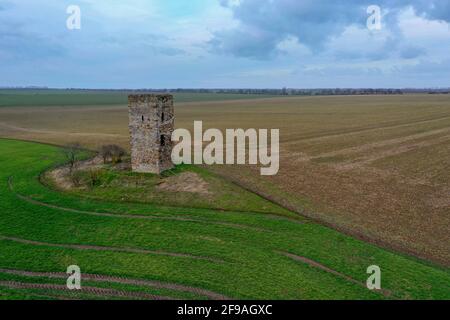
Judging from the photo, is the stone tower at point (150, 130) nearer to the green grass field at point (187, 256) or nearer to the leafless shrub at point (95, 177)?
the leafless shrub at point (95, 177)

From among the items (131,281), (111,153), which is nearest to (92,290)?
(131,281)

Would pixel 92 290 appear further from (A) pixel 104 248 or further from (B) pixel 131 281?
(A) pixel 104 248

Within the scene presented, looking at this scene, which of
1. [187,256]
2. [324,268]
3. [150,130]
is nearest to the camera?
[324,268]

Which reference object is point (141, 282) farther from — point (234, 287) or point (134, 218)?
point (134, 218)

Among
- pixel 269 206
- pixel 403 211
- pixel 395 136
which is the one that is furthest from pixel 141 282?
pixel 395 136

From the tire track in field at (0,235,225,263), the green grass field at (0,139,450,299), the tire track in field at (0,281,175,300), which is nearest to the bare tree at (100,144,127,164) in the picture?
the green grass field at (0,139,450,299)

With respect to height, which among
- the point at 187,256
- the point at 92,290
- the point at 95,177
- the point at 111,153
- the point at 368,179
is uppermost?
the point at 111,153
